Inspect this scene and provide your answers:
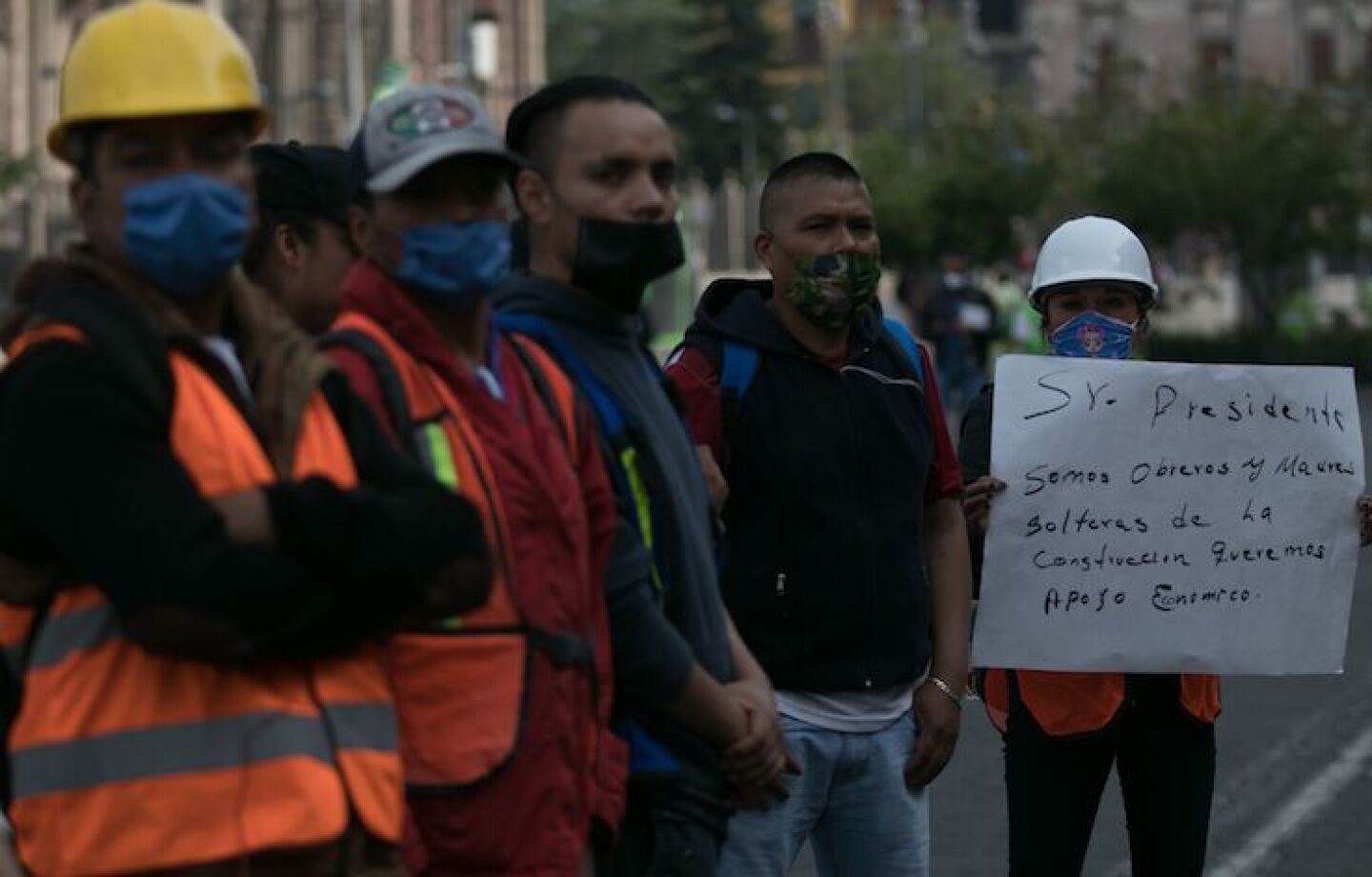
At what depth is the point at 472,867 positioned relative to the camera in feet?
13.5

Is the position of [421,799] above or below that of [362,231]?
below

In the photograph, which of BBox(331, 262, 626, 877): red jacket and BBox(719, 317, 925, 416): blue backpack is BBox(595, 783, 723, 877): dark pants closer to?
BBox(331, 262, 626, 877): red jacket

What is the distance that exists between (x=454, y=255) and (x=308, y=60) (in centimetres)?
7246

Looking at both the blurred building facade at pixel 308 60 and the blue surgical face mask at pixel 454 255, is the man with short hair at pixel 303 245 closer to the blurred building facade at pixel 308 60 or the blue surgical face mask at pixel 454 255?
the blue surgical face mask at pixel 454 255

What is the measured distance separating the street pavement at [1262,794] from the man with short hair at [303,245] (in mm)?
4578

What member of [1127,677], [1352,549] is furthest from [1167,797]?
[1352,549]

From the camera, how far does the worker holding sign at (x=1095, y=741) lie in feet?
21.1

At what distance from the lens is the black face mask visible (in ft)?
15.4

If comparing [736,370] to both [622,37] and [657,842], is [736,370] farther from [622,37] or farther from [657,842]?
[622,37]

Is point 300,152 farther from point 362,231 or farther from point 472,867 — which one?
point 472,867

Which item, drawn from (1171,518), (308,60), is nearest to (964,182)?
(308,60)

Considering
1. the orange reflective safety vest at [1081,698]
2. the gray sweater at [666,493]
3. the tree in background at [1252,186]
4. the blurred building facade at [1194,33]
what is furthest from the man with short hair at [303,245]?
the blurred building facade at [1194,33]

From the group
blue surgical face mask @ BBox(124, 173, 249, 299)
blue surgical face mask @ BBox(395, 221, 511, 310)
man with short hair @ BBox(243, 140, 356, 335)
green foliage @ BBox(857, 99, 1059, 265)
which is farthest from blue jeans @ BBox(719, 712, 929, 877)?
green foliage @ BBox(857, 99, 1059, 265)

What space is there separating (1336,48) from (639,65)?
2735cm
